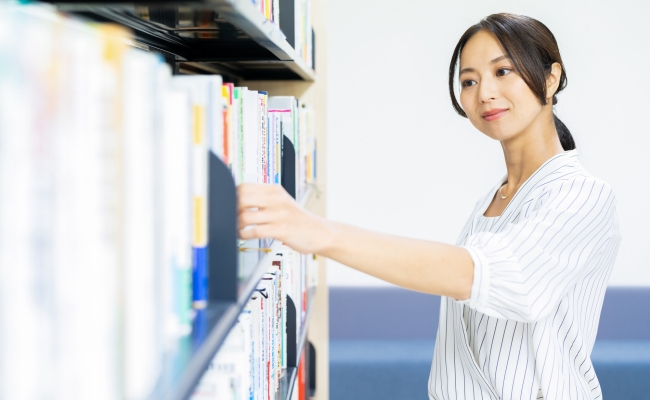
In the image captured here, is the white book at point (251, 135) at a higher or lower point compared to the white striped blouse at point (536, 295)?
higher

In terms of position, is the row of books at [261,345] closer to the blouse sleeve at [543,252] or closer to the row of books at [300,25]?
the blouse sleeve at [543,252]

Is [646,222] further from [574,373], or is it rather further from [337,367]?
[574,373]

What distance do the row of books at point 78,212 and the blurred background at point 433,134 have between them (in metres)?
2.74

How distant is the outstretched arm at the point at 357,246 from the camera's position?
75 cm

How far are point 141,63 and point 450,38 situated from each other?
297 cm

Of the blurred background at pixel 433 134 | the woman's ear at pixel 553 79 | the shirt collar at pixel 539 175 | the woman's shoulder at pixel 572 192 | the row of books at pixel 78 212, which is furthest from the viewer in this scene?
the blurred background at pixel 433 134

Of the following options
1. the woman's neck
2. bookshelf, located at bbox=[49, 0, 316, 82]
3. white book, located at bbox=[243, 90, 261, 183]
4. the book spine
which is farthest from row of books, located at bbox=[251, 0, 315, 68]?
the book spine

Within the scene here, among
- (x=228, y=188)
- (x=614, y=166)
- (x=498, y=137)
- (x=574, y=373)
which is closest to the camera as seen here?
(x=228, y=188)

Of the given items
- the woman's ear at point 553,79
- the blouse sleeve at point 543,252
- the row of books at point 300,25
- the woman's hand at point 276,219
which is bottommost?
the blouse sleeve at point 543,252

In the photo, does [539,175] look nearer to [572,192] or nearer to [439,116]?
[572,192]

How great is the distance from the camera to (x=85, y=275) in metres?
0.36

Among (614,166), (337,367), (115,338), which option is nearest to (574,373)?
(115,338)

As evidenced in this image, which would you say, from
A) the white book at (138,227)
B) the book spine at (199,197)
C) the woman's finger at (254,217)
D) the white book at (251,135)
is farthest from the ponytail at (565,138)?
the white book at (138,227)

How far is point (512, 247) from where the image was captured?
102 cm
